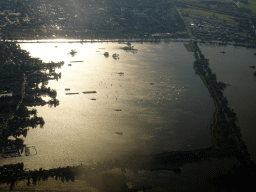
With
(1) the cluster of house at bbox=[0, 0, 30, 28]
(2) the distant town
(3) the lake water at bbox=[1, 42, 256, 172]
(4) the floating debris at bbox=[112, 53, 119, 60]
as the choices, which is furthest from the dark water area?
(1) the cluster of house at bbox=[0, 0, 30, 28]

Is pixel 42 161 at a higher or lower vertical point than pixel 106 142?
lower

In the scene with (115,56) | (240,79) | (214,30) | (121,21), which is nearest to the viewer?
(240,79)

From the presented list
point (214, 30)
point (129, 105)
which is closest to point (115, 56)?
point (129, 105)

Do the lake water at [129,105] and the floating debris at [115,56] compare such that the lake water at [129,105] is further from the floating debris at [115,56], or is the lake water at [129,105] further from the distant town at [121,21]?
the distant town at [121,21]

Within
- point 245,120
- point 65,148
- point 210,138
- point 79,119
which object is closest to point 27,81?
point 79,119

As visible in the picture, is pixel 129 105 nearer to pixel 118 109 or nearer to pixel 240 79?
pixel 118 109

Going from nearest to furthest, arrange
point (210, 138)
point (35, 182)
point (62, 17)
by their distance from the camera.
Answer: point (35, 182)
point (210, 138)
point (62, 17)

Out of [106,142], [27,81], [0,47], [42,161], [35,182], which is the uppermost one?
[0,47]

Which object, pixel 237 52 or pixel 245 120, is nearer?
pixel 245 120

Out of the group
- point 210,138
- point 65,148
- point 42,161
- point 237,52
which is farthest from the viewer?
point 237,52

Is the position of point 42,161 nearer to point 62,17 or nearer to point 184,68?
point 184,68
